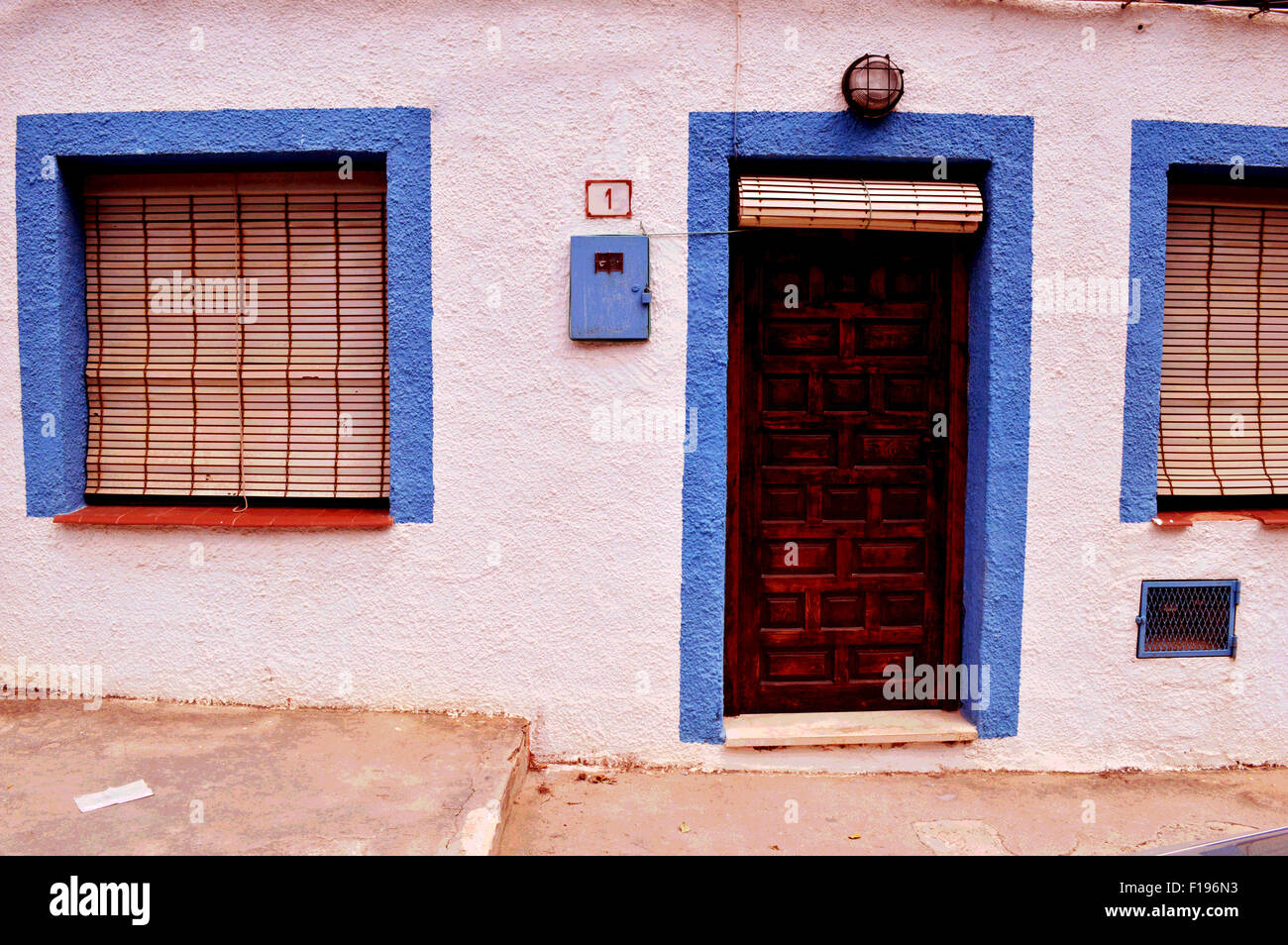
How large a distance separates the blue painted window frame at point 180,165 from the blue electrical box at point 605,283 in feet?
2.24

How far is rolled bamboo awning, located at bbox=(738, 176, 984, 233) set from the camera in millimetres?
3857

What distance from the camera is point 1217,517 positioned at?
4.21 meters

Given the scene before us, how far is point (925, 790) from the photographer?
3.95 metres

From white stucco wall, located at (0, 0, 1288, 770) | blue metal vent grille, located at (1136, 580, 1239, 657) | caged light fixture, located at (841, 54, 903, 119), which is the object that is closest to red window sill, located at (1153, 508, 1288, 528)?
white stucco wall, located at (0, 0, 1288, 770)

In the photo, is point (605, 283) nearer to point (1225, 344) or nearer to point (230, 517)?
point (230, 517)

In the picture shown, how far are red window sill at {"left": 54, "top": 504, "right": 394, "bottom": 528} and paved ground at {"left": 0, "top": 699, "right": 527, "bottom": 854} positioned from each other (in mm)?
860

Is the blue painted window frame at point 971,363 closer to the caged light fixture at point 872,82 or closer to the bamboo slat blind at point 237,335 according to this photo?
the caged light fixture at point 872,82

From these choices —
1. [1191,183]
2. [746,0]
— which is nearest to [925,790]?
[1191,183]

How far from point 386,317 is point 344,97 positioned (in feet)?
3.24

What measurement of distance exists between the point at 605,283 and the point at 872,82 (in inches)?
58.4

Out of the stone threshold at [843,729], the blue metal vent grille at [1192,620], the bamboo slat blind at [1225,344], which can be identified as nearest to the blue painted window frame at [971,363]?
the stone threshold at [843,729]

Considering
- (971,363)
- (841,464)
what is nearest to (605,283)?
(841,464)

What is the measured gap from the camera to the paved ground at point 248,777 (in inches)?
118

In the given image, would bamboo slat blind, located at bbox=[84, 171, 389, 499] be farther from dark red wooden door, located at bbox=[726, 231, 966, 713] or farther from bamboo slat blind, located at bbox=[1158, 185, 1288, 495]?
bamboo slat blind, located at bbox=[1158, 185, 1288, 495]
